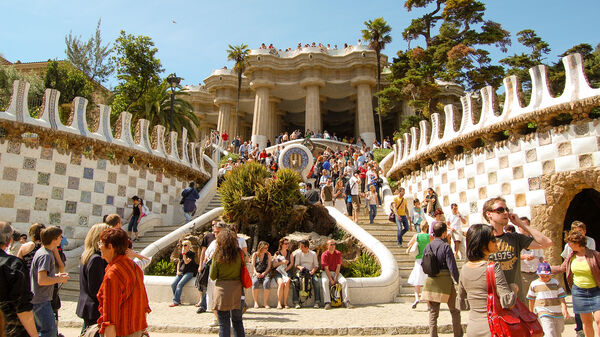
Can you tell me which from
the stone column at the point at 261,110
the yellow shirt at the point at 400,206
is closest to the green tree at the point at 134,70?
the stone column at the point at 261,110

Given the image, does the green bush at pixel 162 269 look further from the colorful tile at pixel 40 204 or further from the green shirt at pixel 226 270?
the green shirt at pixel 226 270

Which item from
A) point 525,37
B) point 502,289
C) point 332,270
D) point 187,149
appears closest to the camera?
point 502,289

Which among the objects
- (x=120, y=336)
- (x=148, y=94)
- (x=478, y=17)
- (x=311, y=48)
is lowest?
(x=120, y=336)

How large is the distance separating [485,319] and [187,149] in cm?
1706

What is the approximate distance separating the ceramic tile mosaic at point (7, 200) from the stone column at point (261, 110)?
27.3 meters

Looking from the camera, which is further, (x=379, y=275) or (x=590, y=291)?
(x=379, y=275)

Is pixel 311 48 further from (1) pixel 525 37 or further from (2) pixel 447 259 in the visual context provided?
(2) pixel 447 259

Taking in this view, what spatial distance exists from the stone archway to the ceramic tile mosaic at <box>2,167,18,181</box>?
13466 millimetres

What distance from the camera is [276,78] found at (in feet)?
128

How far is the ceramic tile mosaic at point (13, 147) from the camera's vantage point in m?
11.3

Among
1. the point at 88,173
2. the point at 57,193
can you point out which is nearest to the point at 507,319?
the point at 57,193

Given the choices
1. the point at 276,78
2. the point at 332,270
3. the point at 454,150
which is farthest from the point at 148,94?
the point at 332,270

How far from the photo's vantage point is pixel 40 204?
38.4ft

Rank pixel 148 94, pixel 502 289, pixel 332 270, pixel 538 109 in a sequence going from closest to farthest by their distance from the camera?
1. pixel 502 289
2. pixel 332 270
3. pixel 538 109
4. pixel 148 94
